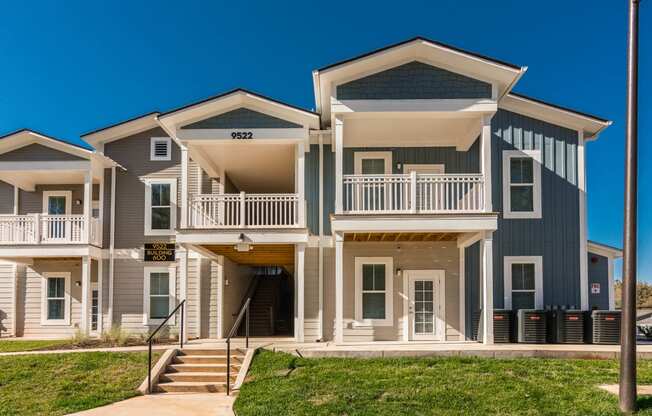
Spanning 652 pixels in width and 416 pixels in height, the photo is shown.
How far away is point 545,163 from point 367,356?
7640 millimetres

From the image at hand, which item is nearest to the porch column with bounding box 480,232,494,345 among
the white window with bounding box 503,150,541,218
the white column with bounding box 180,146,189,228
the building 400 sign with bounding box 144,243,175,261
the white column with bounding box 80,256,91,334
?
the white window with bounding box 503,150,541,218

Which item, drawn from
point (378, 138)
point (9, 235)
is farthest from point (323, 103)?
point (9, 235)

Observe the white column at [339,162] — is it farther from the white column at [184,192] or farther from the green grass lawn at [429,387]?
the white column at [184,192]

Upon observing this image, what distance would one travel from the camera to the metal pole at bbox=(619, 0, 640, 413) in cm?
789

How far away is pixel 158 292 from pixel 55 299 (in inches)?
156

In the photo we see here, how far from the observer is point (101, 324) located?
56.6 ft

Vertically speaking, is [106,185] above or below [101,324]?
above

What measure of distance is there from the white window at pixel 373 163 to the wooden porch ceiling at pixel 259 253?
2876 mm

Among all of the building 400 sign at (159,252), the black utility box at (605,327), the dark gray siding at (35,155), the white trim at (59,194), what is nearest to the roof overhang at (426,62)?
the black utility box at (605,327)

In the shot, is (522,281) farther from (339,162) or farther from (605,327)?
(339,162)

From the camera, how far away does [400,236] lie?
14.5m

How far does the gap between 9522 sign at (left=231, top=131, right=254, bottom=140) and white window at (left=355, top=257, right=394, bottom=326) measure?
4326 mm

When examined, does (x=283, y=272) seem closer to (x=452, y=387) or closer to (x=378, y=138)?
(x=378, y=138)

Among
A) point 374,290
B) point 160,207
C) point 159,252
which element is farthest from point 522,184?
point 159,252
